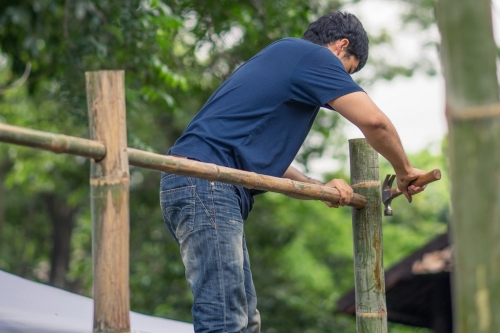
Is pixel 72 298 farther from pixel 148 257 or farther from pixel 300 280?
pixel 300 280

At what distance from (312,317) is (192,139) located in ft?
25.7

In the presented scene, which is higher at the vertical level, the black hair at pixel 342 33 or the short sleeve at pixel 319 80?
the black hair at pixel 342 33

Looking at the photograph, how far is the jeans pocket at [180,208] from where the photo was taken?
8.36 ft

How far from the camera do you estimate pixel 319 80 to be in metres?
2.64

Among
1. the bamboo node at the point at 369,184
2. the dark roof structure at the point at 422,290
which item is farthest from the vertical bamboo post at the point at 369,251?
the dark roof structure at the point at 422,290

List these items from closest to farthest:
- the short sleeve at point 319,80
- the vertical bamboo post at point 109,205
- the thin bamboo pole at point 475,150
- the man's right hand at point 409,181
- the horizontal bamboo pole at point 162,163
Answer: the thin bamboo pole at point 475,150
the horizontal bamboo pole at point 162,163
the vertical bamboo post at point 109,205
the short sleeve at point 319,80
the man's right hand at point 409,181

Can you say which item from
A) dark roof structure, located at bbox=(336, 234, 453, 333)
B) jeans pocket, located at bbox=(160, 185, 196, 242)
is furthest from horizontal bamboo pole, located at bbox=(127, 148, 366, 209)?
dark roof structure, located at bbox=(336, 234, 453, 333)

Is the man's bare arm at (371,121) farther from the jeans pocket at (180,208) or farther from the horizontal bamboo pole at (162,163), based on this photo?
the jeans pocket at (180,208)

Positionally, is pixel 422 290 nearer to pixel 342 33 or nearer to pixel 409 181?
pixel 409 181

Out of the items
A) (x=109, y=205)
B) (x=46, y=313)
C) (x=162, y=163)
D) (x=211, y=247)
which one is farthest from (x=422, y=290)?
(x=109, y=205)

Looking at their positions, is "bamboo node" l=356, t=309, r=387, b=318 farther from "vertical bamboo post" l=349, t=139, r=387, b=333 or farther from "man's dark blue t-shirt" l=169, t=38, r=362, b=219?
"man's dark blue t-shirt" l=169, t=38, r=362, b=219

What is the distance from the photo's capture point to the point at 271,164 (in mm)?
2732

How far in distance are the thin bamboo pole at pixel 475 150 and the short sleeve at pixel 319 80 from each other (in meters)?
1.01

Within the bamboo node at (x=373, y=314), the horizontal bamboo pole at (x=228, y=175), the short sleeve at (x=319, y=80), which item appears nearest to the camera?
the horizontal bamboo pole at (x=228, y=175)
